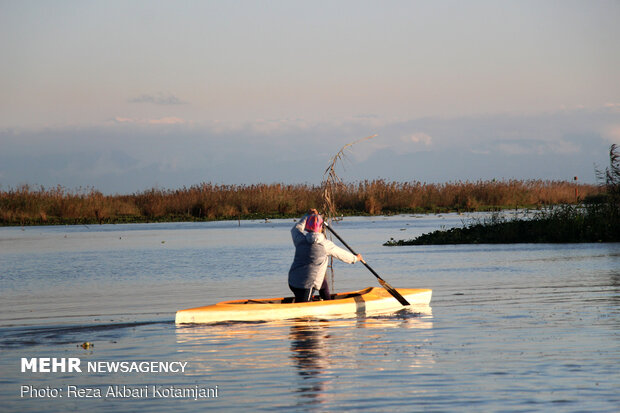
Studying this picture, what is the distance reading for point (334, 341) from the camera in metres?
11.1

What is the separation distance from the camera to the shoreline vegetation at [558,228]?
87.4 ft

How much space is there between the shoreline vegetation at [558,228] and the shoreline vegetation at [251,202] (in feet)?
64.3

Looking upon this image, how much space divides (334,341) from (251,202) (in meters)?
40.6

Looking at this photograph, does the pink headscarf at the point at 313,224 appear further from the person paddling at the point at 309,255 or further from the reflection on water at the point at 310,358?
the reflection on water at the point at 310,358

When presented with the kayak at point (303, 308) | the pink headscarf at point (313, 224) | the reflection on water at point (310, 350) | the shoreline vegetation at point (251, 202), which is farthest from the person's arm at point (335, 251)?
the shoreline vegetation at point (251, 202)

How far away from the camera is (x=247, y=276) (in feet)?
66.3

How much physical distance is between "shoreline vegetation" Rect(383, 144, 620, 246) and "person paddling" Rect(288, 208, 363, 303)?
14853mm

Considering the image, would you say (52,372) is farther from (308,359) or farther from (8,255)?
(8,255)

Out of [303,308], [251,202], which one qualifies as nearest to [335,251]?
[303,308]

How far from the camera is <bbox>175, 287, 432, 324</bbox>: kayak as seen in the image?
12.7 metres

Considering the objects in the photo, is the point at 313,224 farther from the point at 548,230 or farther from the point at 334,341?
the point at 548,230

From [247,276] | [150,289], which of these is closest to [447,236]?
[247,276]

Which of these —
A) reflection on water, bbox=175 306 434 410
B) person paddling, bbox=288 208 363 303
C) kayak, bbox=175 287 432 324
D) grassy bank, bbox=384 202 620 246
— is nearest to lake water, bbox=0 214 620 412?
reflection on water, bbox=175 306 434 410

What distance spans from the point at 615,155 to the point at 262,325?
15.7 m
